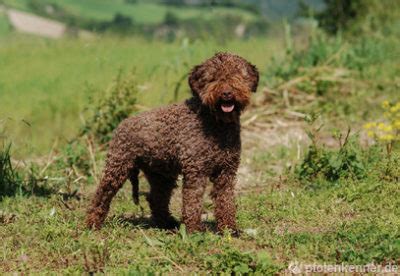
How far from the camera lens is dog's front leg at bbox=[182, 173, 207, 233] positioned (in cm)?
725

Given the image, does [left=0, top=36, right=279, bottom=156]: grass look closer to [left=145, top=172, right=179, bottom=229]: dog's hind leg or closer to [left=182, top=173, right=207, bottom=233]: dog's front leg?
[left=145, top=172, right=179, bottom=229]: dog's hind leg

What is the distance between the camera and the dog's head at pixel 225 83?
6.96m

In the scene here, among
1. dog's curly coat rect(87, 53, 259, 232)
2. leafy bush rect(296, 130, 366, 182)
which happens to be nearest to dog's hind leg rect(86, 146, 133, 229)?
dog's curly coat rect(87, 53, 259, 232)

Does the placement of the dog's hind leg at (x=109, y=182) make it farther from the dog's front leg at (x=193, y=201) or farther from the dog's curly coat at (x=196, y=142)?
the dog's front leg at (x=193, y=201)

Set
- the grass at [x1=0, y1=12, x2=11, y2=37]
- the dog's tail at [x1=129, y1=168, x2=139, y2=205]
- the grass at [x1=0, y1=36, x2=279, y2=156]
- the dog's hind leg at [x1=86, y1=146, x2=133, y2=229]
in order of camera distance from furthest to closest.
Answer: the grass at [x1=0, y1=12, x2=11, y2=37] < the grass at [x1=0, y1=36, x2=279, y2=156] < the dog's tail at [x1=129, y1=168, x2=139, y2=205] < the dog's hind leg at [x1=86, y1=146, x2=133, y2=229]

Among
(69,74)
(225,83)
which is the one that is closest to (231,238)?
(225,83)

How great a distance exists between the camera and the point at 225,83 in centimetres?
698

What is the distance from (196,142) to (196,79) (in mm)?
617

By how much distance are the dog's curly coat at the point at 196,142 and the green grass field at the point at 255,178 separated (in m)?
0.36

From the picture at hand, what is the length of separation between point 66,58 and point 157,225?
42.6ft

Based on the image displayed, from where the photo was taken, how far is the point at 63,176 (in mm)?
10812

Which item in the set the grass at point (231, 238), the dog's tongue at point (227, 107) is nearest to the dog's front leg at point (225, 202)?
the grass at point (231, 238)

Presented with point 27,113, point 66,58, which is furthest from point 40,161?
point 66,58

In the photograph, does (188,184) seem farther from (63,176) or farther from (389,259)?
(63,176)
